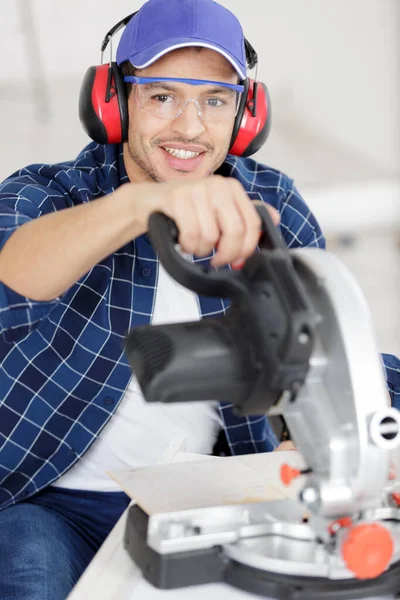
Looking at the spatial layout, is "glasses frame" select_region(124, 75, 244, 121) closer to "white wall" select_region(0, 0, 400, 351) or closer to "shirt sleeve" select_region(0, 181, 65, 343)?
"shirt sleeve" select_region(0, 181, 65, 343)

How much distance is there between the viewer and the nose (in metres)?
1.72

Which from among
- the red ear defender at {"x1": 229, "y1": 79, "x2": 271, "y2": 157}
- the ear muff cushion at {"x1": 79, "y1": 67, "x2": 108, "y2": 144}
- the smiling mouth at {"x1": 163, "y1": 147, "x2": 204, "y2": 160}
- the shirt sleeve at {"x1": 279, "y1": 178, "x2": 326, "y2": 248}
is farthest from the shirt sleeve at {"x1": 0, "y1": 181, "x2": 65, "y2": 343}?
the shirt sleeve at {"x1": 279, "y1": 178, "x2": 326, "y2": 248}

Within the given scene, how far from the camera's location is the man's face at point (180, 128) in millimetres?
1702

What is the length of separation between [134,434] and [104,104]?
0.70m

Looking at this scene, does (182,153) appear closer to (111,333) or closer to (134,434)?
(111,333)

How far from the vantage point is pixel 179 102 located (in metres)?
1.73

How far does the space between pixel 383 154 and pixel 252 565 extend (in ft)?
10.3

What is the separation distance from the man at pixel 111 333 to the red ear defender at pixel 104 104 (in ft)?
0.13

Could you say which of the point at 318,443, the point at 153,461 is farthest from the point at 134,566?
the point at 153,461

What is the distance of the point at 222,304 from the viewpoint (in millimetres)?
1749

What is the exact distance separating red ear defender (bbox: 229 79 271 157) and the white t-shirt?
372mm

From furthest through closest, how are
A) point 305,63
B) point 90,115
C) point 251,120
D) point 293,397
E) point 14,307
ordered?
1. point 305,63
2. point 251,120
3. point 90,115
4. point 14,307
5. point 293,397

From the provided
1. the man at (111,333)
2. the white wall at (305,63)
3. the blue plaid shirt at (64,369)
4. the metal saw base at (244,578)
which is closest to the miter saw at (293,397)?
the metal saw base at (244,578)

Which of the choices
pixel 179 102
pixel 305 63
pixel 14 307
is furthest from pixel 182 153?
pixel 305 63
